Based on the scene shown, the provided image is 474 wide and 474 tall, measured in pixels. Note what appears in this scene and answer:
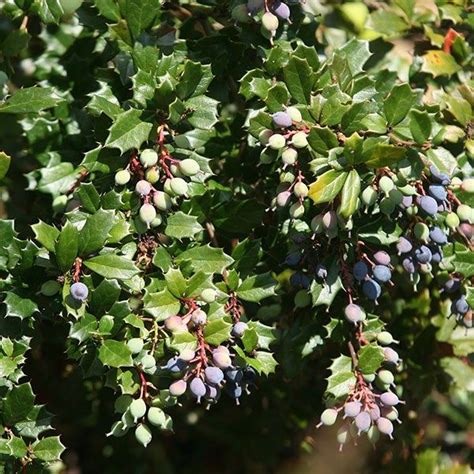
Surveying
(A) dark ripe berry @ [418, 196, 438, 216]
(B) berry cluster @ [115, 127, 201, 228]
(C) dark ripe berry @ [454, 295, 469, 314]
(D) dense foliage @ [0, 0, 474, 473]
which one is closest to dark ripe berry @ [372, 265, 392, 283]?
(D) dense foliage @ [0, 0, 474, 473]

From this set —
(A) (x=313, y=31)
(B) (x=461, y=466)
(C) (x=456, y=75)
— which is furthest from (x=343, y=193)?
(B) (x=461, y=466)

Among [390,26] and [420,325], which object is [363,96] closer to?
[390,26]

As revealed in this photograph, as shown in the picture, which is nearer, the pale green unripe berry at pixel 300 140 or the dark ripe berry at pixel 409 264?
the pale green unripe berry at pixel 300 140

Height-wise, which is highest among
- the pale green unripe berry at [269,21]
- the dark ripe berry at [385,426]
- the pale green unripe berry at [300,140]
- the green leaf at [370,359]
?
the pale green unripe berry at [269,21]

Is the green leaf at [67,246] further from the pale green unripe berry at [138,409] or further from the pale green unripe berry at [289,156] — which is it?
the pale green unripe berry at [289,156]

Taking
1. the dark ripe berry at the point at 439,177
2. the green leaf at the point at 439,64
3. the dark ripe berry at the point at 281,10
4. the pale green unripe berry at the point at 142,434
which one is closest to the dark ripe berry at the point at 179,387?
the pale green unripe berry at the point at 142,434

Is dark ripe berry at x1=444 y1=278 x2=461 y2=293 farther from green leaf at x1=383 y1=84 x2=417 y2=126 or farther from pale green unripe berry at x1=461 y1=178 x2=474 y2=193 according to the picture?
green leaf at x1=383 y1=84 x2=417 y2=126
